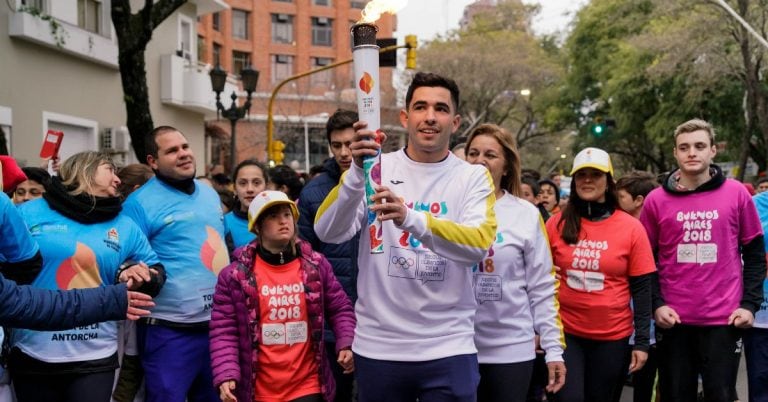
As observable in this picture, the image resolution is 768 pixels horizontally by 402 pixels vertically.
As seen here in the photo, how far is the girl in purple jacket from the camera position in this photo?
4.47m

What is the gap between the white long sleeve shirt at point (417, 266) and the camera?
340 cm

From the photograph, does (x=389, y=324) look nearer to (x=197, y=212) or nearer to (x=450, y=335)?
(x=450, y=335)

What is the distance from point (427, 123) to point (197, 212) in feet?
7.25

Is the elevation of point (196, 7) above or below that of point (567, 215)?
above

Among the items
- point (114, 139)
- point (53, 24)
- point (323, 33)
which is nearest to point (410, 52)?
point (114, 139)

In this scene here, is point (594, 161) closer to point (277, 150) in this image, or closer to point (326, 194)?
point (326, 194)

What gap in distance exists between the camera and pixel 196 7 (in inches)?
878

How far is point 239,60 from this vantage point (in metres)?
55.4

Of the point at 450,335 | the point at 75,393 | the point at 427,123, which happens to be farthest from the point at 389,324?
the point at 75,393

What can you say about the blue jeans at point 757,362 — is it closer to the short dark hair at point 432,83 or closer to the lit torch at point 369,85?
the short dark hair at point 432,83

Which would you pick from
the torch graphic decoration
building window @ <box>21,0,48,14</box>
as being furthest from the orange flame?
building window @ <box>21,0,48,14</box>

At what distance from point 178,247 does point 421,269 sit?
2183 mm

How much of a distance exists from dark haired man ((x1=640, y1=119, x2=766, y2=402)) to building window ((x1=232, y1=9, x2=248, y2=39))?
171 ft

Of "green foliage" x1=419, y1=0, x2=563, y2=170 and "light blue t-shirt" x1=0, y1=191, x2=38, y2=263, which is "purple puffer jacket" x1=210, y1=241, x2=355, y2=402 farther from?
"green foliage" x1=419, y1=0, x2=563, y2=170
